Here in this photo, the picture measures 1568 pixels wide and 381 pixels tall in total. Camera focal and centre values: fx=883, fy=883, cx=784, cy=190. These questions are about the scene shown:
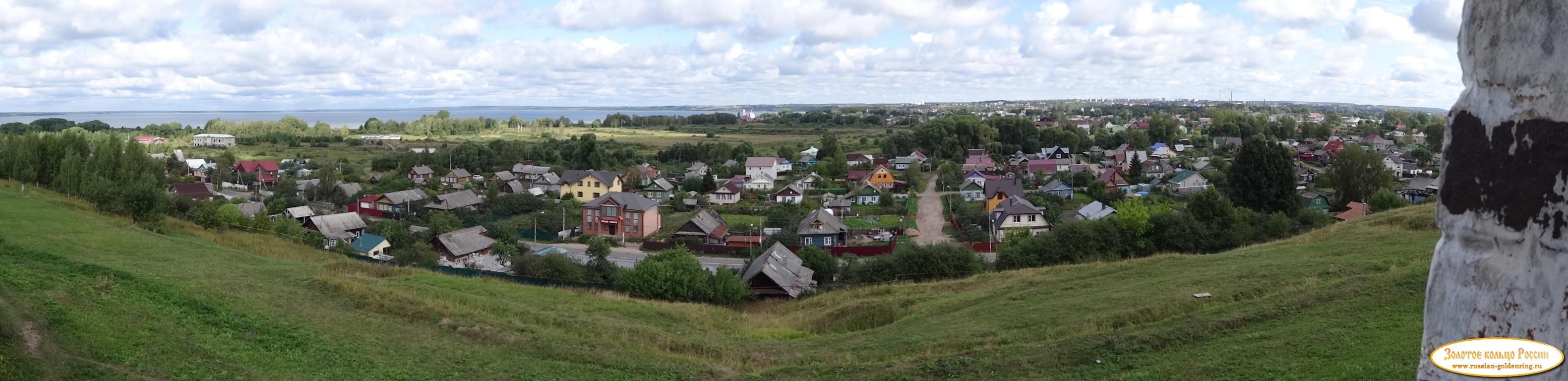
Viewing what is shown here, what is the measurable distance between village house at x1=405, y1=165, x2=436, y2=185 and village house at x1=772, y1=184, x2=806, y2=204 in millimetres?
23544

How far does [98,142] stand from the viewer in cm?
3077

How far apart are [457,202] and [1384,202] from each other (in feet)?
129

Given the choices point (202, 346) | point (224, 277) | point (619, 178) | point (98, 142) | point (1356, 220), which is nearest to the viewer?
point (202, 346)

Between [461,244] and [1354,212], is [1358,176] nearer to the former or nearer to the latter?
[1354,212]

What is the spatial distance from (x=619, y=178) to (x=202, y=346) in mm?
41855

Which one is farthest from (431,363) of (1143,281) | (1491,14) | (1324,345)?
(1143,281)

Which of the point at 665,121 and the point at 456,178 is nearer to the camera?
the point at 456,178

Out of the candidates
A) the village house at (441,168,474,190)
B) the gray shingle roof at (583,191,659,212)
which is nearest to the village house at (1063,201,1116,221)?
the gray shingle roof at (583,191,659,212)

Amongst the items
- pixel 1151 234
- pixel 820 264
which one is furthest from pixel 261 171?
pixel 1151 234

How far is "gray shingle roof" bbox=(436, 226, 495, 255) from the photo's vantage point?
29047mm

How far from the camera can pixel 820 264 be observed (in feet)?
81.6

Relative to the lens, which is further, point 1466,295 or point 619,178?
point 619,178

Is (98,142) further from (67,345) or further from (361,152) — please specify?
(361,152)

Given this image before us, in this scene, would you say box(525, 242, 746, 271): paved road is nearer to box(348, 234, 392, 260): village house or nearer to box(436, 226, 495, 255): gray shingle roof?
box(436, 226, 495, 255): gray shingle roof
